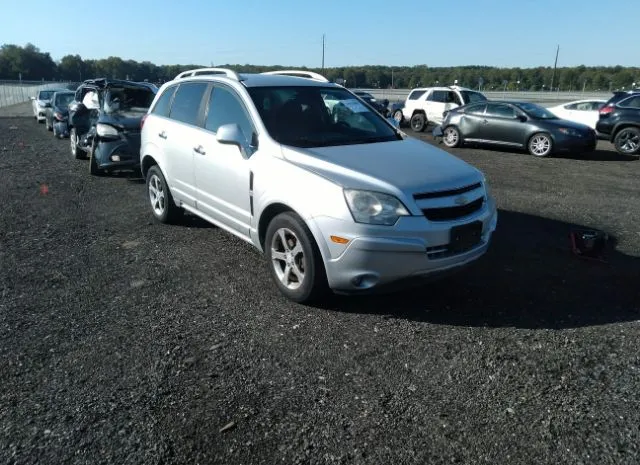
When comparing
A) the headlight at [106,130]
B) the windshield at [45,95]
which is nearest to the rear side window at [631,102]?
the headlight at [106,130]

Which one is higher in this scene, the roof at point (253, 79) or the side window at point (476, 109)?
the roof at point (253, 79)

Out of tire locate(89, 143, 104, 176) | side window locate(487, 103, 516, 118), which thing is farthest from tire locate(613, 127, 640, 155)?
tire locate(89, 143, 104, 176)

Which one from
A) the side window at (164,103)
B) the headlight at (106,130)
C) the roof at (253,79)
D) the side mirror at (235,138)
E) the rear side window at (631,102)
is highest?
the roof at (253,79)

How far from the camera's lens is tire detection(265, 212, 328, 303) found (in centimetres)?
407

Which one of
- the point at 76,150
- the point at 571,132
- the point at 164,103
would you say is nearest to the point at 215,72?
the point at 164,103

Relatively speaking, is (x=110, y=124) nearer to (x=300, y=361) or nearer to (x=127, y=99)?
(x=127, y=99)

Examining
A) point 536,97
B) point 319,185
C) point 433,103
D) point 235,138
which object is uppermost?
point 235,138

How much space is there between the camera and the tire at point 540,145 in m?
14.0

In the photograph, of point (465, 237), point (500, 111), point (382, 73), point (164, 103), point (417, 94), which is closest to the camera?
point (465, 237)

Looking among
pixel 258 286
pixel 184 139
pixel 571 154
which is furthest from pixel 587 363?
pixel 571 154

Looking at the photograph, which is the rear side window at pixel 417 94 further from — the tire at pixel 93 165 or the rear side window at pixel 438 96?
the tire at pixel 93 165

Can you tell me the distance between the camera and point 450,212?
159 inches

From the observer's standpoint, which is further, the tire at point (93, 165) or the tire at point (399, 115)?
the tire at point (399, 115)

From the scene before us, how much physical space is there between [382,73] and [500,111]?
255 feet
